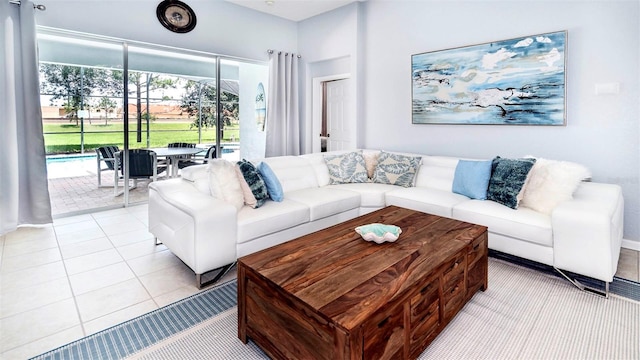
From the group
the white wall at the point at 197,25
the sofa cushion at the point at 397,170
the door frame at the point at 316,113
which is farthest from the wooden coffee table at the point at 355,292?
the door frame at the point at 316,113

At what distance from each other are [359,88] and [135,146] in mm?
3352

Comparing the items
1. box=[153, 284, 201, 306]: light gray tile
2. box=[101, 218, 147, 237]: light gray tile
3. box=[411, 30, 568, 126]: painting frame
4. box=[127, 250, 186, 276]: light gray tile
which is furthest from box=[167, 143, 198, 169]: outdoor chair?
box=[411, 30, 568, 126]: painting frame

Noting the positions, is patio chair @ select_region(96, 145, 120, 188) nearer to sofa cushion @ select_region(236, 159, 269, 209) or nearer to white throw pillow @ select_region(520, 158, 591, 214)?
sofa cushion @ select_region(236, 159, 269, 209)

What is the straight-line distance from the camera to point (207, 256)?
2.44 meters

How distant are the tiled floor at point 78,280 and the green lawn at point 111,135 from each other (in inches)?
46.8

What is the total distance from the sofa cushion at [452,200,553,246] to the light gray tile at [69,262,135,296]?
2.84 meters

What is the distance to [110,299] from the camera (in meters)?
2.33

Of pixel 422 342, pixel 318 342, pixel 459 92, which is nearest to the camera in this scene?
pixel 318 342

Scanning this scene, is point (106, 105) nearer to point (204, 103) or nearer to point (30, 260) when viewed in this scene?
point (204, 103)

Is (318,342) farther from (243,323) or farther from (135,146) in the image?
(135,146)

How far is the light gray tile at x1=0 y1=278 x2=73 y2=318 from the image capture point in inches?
86.5

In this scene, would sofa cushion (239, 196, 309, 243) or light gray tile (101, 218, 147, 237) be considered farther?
light gray tile (101, 218, 147, 237)

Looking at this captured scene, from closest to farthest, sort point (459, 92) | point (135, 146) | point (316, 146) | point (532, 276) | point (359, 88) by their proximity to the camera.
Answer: point (532, 276), point (459, 92), point (135, 146), point (359, 88), point (316, 146)

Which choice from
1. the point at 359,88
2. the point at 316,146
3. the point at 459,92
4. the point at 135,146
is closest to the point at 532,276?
the point at 459,92
